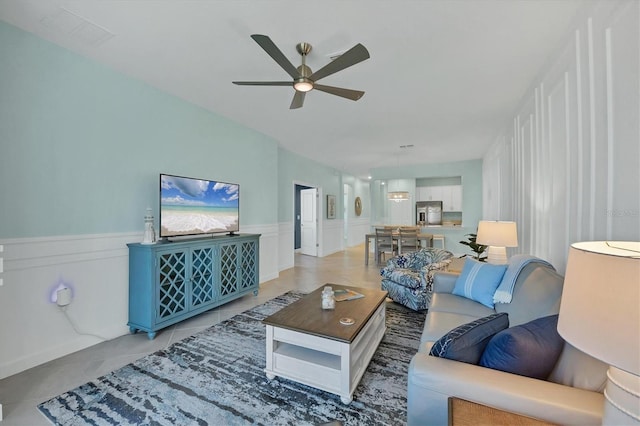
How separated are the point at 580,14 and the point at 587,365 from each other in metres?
2.20

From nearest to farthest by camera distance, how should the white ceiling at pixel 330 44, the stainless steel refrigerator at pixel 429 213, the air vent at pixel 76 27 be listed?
the white ceiling at pixel 330 44, the air vent at pixel 76 27, the stainless steel refrigerator at pixel 429 213

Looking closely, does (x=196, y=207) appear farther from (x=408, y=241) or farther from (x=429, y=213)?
(x=429, y=213)

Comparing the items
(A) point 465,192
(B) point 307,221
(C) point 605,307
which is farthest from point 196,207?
(A) point 465,192

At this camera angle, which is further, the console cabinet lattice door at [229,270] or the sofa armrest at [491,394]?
the console cabinet lattice door at [229,270]

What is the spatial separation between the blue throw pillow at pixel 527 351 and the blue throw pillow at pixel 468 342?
0.06 meters

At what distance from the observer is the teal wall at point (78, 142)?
2109 mm

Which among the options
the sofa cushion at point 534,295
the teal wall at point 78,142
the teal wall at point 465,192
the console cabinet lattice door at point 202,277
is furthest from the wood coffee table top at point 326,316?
the teal wall at point 465,192

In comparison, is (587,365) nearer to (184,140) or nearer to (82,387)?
(82,387)

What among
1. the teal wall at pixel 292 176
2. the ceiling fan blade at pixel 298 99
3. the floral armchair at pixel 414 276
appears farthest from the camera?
the teal wall at pixel 292 176

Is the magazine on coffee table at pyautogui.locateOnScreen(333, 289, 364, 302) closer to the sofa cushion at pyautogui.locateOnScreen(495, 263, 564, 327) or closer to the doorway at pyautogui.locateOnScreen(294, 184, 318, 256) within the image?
the sofa cushion at pyautogui.locateOnScreen(495, 263, 564, 327)

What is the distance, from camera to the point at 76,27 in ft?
6.86

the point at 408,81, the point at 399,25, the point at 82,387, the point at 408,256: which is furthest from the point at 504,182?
the point at 82,387

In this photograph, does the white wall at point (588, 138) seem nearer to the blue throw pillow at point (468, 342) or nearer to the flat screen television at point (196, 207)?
the blue throw pillow at point (468, 342)

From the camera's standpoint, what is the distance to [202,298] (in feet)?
10.3
